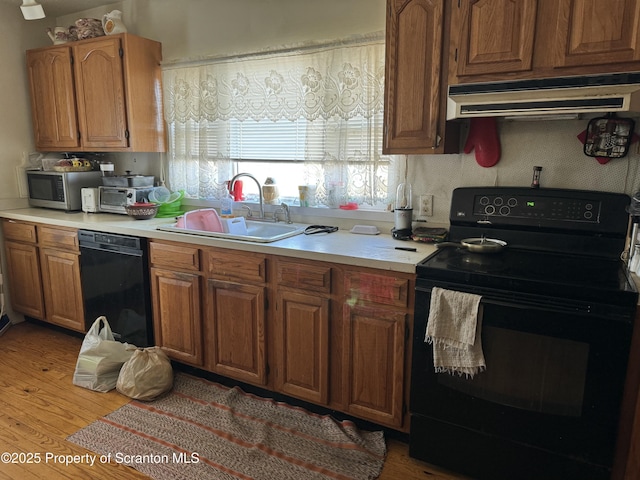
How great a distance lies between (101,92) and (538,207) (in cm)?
296

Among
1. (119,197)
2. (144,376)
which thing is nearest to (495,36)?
(144,376)

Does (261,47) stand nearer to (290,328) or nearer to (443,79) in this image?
(443,79)

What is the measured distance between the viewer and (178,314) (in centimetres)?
264

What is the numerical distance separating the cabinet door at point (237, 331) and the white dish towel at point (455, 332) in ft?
2.99

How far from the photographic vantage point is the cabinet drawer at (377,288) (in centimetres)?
195

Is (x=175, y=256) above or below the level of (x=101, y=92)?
below

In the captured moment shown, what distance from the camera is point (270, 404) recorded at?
244 cm

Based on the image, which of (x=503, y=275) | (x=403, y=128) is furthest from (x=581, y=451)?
(x=403, y=128)

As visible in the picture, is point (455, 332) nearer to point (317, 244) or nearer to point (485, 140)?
point (317, 244)

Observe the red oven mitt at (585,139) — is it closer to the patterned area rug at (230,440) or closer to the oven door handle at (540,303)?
the oven door handle at (540,303)

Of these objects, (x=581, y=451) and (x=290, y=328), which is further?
(x=290, y=328)

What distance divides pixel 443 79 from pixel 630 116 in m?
0.82

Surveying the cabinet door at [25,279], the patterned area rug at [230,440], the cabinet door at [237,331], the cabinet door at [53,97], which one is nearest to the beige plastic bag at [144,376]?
the patterned area rug at [230,440]

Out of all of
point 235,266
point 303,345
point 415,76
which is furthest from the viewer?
point 235,266
